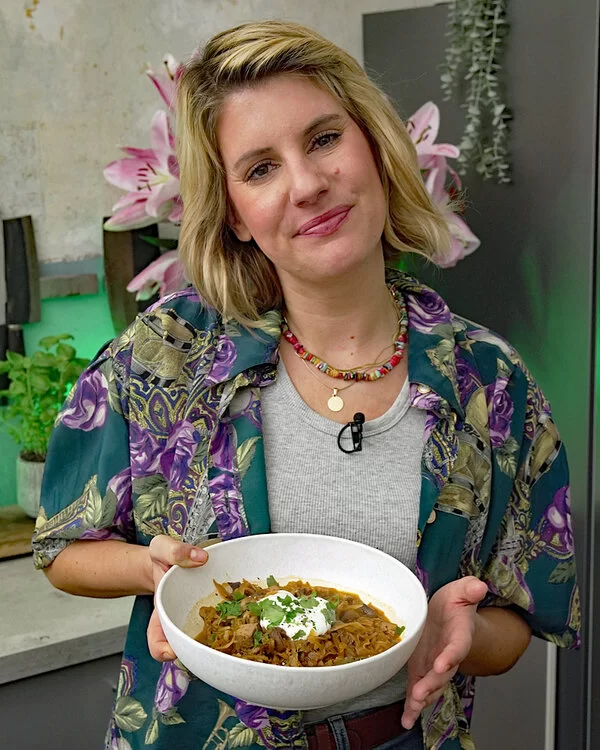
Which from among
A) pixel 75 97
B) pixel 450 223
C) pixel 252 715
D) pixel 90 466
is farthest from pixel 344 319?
pixel 75 97

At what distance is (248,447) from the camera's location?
1.18 m

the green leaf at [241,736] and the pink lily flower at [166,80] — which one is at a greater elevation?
the pink lily flower at [166,80]

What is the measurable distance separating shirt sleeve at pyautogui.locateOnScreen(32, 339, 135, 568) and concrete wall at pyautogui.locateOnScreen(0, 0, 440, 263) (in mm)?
880

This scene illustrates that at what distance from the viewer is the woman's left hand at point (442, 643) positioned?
979 millimetres

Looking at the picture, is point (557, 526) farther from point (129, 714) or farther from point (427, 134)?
point (427, 134)

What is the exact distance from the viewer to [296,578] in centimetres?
112

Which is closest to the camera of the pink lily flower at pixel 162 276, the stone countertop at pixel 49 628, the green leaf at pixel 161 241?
the stone countertop at pixel 49 628

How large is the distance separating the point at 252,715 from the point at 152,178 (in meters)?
1.06

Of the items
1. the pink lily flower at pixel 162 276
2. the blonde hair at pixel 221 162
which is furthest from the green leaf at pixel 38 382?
the blonde hair at pixel 221 162

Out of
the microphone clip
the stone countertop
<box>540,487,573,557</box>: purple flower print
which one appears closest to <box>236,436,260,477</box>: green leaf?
the microphone clip

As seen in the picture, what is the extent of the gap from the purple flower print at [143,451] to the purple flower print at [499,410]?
17.5 inches

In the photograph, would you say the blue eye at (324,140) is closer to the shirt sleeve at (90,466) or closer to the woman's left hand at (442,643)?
the shirt sleeve at (90,466)

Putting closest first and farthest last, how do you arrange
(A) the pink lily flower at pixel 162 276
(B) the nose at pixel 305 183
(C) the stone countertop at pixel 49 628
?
(B) the nose at pixel 305 183 < (C) the stone countertop at pixel 49 628 < (A) the pink lily flower at pixel 162 276

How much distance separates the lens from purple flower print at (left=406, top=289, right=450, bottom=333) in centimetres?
132
